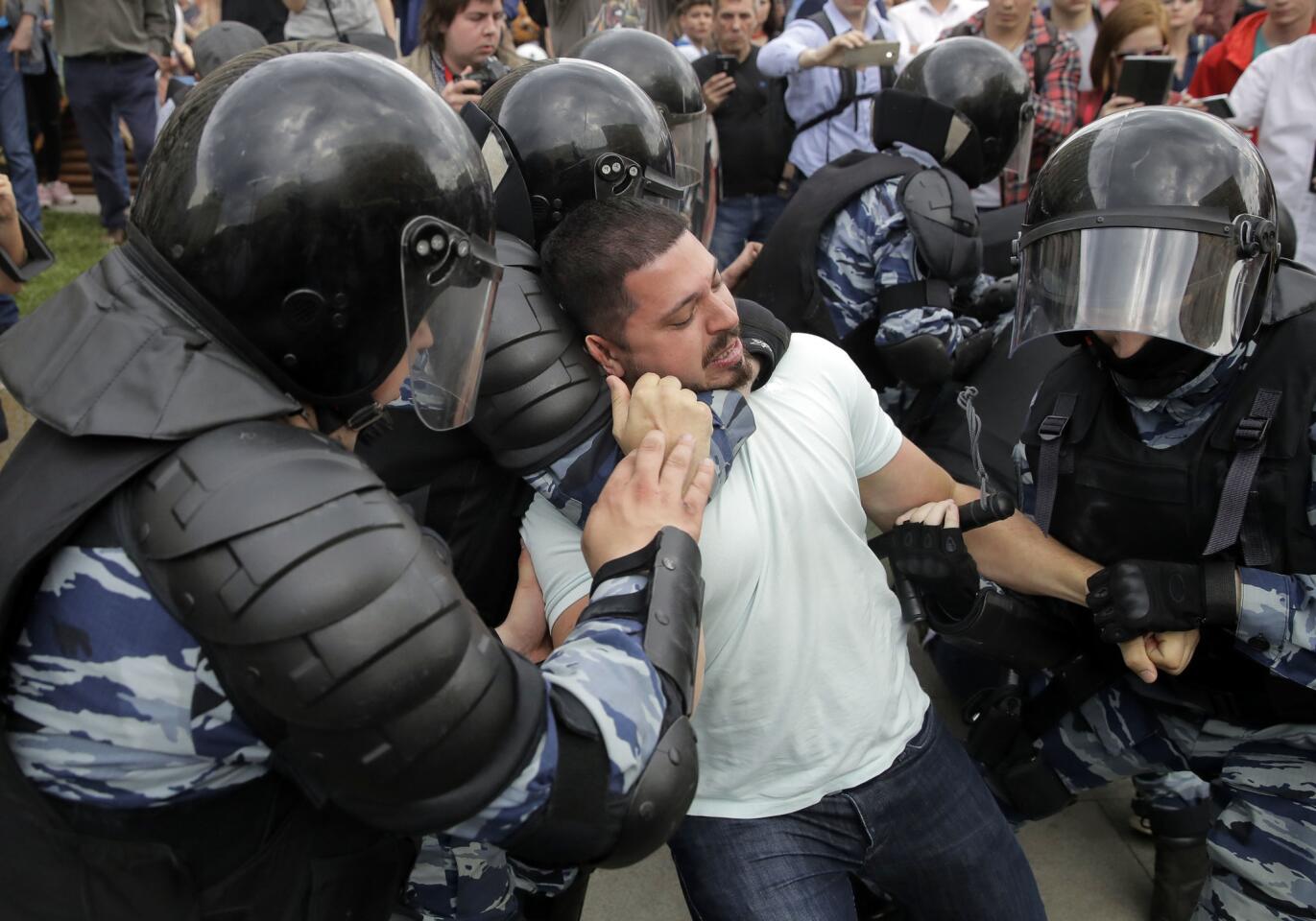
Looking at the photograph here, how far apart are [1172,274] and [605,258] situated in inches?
39.5

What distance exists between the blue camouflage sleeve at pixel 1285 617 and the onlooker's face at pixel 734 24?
13.4ft

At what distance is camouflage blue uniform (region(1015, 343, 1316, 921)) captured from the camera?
200 cm

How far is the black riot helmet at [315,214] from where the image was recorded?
4.21 ft

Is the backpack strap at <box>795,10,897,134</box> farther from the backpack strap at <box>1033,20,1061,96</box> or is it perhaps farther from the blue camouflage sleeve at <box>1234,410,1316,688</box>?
the blue camouflage sleeve at <box>1234,410,1316,688</box>

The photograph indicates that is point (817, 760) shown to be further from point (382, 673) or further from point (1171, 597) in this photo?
point (382, 673)

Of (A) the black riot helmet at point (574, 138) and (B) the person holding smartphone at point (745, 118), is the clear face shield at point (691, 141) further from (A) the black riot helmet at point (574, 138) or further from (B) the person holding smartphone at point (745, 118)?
(B) the person holding smartphone at point (745, 118)

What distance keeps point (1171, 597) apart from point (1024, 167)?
2.59 m

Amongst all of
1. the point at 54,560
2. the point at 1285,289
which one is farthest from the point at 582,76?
the point at 54,560

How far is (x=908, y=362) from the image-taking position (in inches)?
138

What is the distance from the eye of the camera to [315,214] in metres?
1.30

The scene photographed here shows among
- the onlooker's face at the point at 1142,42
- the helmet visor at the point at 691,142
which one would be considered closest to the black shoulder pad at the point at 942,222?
the helmet visor at the point at 691,142

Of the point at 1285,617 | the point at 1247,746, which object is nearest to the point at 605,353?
the point at 1285,617

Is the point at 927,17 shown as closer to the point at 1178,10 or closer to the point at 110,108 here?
the point at 1178,10

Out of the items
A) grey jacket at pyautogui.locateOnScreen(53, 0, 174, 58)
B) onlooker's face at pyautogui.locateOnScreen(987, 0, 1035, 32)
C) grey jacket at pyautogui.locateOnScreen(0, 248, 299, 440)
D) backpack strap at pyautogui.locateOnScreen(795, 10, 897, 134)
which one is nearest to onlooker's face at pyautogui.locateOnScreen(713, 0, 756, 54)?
backpack strap at pyautogui.locateOnScreen(795, 10, 897, 134)
